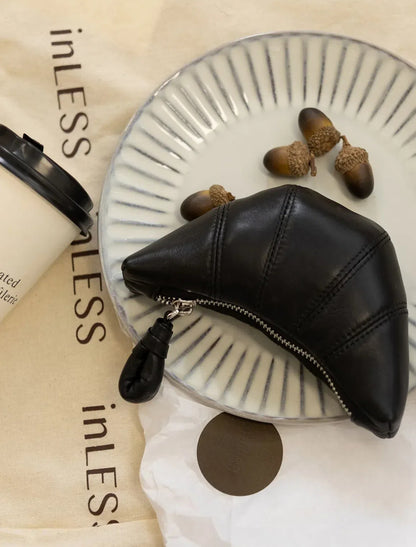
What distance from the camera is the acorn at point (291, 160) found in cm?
52

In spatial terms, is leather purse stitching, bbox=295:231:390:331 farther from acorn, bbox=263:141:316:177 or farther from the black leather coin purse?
acorn, bbox=263:141:316:177

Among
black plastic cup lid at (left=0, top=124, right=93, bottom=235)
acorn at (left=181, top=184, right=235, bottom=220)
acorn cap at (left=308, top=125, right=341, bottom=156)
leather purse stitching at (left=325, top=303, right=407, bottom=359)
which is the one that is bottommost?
leather purse stitching at (left=325, top=303, right=407, bottom=359)

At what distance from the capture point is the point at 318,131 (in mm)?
526

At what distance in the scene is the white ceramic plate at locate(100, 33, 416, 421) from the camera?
1.71 ft

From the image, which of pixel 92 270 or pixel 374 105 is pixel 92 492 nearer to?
pixel 92 270

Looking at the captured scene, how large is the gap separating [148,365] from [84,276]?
0.14m

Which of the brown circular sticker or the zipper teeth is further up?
the zipper teeth

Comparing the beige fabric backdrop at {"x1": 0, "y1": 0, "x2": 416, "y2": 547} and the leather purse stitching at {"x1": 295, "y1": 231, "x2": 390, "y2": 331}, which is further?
the beige fabric backdrop at {"x1": 0, "y1": 0, "x2": 416, "y2": 547}

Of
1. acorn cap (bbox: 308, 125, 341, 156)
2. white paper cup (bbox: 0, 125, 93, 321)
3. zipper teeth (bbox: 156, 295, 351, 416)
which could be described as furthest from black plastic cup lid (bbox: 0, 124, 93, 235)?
acorn cap (bbox: 308, 125, 341, 156)

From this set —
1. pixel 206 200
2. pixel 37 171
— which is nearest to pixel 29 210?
pixel 37 171

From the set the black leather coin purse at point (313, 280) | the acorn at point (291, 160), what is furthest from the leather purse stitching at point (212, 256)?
the acorn at point (291, 160)

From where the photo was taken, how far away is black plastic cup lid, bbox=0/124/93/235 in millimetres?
473

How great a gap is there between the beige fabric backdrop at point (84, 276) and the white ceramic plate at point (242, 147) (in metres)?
0.06

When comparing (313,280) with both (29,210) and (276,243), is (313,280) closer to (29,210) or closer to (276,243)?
(276,243)
